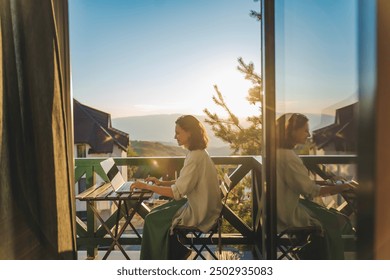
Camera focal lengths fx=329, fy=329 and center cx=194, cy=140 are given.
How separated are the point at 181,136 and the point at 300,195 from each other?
93 cm

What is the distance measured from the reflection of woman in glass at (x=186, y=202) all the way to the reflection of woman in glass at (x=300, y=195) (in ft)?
1.62

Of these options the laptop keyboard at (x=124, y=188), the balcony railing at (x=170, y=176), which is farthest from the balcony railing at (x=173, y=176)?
the laptop keyboard at (x=124, y=188)

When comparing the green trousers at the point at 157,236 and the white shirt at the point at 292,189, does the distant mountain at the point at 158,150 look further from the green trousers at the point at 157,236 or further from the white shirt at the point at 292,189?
the white shirt at the point at 292,189

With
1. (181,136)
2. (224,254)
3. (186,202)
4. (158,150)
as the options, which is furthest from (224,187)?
(158,150)

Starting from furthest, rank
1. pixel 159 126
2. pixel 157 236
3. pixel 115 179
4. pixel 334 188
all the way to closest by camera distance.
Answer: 1. pixel 159 126
2. pixel 115 179
3. pixel 157 236
4. pixel 334 188

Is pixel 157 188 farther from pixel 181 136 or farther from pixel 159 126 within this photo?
pixel 159 126

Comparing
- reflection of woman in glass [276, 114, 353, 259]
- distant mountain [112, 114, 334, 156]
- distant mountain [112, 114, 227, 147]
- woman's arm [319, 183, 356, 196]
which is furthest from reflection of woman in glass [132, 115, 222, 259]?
woman's arm [319, 183, 356, 196]

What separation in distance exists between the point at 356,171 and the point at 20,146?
146 centimetres

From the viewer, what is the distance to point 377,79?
979mm

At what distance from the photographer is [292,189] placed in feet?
5.68

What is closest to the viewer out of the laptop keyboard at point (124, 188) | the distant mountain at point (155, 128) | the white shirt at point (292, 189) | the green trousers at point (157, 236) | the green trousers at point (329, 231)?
the green trousers at point (329, 231)

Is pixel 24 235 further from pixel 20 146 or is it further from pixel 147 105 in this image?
pixel 147 105

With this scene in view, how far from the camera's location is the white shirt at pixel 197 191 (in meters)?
2.13

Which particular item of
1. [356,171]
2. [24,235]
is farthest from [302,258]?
[24,235]
